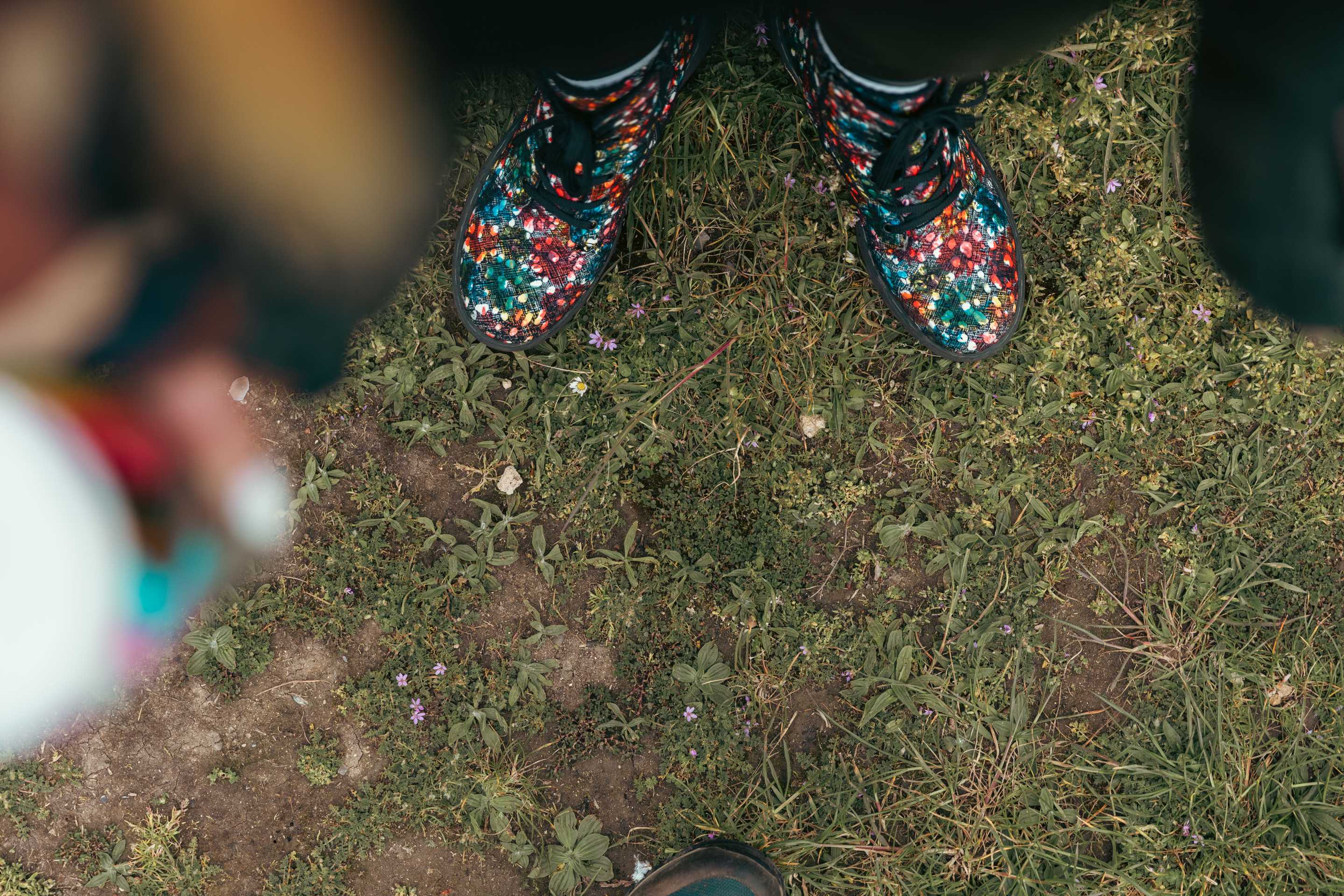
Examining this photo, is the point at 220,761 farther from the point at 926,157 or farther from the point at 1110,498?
the point at 1110,498

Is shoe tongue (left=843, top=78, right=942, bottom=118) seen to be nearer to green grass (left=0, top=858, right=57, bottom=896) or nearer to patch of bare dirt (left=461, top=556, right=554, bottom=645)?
patch of bare dirt (left=461, top=556, right=554, bottom=645)

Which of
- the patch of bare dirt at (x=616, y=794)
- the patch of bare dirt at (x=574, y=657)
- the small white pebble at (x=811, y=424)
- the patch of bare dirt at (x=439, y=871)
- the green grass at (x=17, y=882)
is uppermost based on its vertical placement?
the small white pebble at (x=811, y=424)

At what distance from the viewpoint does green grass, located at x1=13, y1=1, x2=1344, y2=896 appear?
2.37m

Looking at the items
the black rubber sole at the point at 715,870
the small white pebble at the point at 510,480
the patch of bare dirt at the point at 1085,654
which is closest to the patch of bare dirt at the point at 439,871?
the black rubber sole at the point at 715,870

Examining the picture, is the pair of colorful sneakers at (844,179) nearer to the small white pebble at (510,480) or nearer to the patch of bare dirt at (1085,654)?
the small white pebble at (510,480)

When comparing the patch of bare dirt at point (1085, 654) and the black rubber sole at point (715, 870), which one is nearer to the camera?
the black rubber sole at point (715, 870)

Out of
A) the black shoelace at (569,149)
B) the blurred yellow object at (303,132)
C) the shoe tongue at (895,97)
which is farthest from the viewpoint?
the blurred yellow object at (303,132)

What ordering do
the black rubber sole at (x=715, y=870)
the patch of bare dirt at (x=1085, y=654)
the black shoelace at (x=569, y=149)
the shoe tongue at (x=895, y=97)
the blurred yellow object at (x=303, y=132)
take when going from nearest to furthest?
the shoe tongue at (x=895, y=97), the black shoelace at (x=569, y=149), the blurred yellow object at (x=303, y=132), the black rubber sole at (x=715, y=870), the patch of bare dirt at (x=1085, y=654)

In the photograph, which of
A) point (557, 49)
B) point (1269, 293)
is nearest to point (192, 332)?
point (557, 49)

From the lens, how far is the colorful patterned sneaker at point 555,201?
1.90m

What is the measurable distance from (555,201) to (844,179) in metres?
0.87

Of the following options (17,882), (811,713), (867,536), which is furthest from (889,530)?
(17,882)

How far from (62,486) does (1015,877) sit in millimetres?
3272

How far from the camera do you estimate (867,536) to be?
242cm
